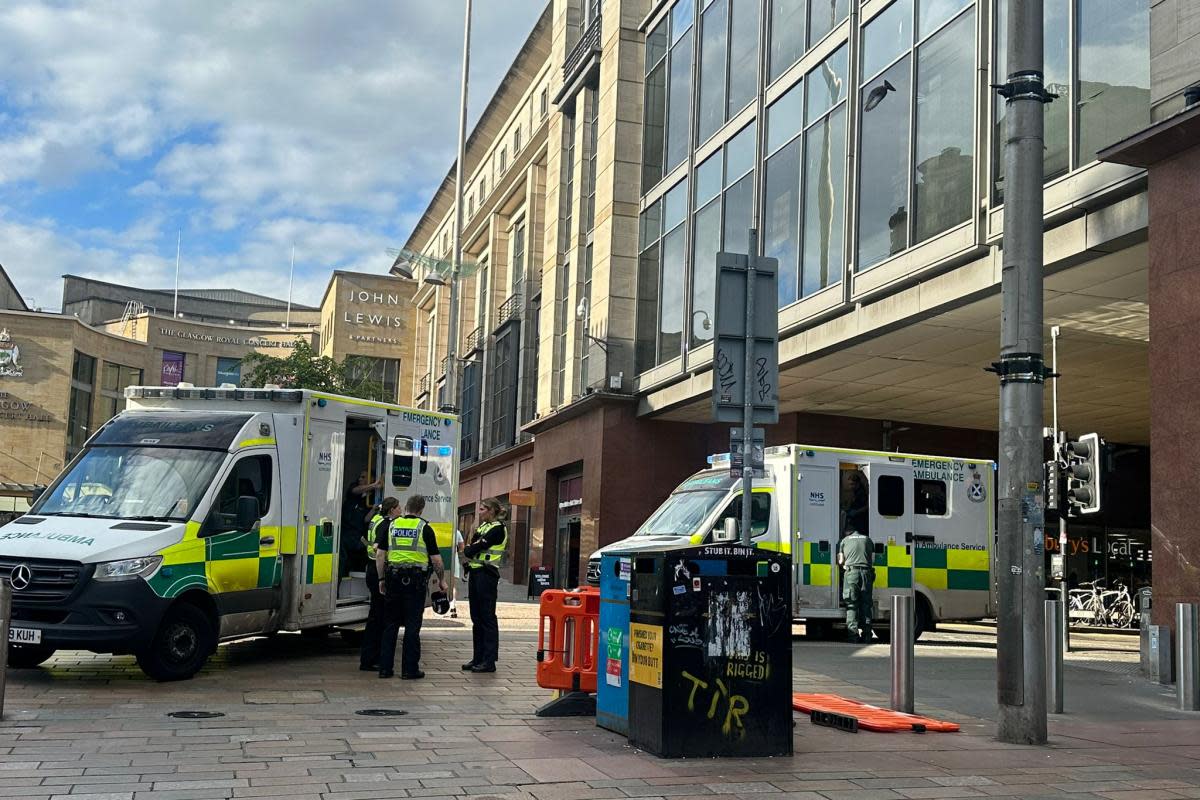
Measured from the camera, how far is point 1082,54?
14242 millimetres

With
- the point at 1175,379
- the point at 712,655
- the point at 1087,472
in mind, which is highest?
the point at 1175,379

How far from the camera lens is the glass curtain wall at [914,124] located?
54.3 feet

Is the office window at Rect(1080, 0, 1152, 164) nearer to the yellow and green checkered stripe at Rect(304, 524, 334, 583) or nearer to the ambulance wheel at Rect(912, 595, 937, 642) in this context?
the ambulance wheel at Rect(912, 595, 937, 642)

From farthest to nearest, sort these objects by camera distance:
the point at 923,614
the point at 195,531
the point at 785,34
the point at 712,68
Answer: the point at 712,68 < the point at 785,34 < the point at 923,614 < the point at 195,531

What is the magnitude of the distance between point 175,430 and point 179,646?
87.5 inches

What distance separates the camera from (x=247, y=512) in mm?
11859

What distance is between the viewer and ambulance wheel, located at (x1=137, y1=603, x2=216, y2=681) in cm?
1067

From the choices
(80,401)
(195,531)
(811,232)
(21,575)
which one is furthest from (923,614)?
(80,401)

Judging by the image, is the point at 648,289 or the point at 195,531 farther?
the point at 648,289

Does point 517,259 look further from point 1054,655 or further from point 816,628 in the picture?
point 1054,655

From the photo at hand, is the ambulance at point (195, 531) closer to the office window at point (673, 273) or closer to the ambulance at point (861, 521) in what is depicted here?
the ambulance at point (861, 521)

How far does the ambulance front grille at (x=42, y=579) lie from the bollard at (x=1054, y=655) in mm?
7930

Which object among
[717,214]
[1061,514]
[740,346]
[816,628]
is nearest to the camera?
[740,346]

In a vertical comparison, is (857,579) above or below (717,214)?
below
